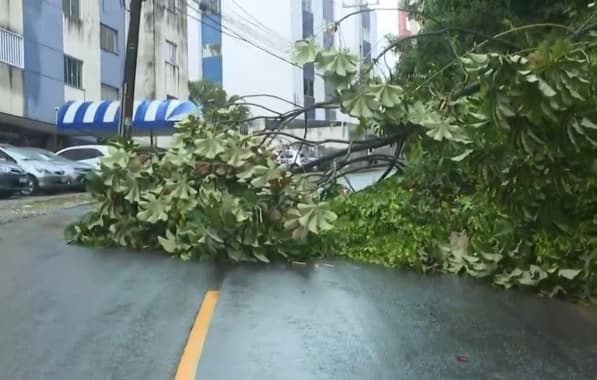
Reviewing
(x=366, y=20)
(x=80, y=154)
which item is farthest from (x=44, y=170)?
(x=366, y=20)

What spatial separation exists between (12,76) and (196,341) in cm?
2757

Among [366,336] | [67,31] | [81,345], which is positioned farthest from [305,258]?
[67,31]

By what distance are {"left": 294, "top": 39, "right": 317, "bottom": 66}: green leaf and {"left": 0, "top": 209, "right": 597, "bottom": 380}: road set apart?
2725mm

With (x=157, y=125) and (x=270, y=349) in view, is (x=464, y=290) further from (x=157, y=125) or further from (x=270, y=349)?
(x=157, y=125)

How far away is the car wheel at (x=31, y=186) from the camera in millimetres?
23484

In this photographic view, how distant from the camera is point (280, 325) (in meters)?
7.01

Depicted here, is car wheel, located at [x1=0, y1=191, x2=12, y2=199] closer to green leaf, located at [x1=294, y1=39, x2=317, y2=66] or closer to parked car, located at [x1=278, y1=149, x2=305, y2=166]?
parked car, located at [x1=278, y1=149, x2=305, y2=166]

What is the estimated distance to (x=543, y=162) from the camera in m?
8.70

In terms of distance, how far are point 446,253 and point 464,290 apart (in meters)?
1.40

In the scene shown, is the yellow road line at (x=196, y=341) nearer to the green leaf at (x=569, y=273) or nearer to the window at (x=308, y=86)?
the green leaf at (x=569, y=273)

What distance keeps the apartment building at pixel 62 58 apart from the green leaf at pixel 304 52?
22.7 metres

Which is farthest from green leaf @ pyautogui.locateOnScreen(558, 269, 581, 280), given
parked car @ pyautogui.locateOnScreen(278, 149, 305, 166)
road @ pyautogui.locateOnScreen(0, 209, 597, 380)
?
parked car @ pyautogui.locateOnScreen(278, 149, 305, 166)

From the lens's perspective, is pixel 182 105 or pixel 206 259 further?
pixel 182 105

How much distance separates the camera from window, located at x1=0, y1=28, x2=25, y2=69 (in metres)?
30.8
